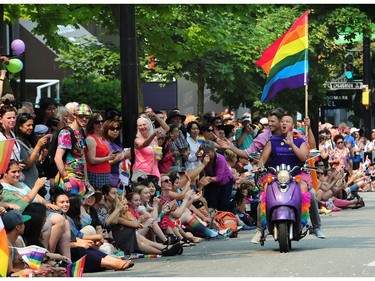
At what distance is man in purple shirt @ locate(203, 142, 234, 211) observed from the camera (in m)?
22.7

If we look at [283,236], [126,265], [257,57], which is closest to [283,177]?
[283,236]

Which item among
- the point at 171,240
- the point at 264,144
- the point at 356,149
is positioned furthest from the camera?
the point at 356,149

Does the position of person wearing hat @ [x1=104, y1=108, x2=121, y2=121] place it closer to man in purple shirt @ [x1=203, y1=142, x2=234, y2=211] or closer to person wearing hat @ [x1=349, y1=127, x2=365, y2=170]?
man in purple shirt @ [x1=203, y1=142, x2=234, y2=211]

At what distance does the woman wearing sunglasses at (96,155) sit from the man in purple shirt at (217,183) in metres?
4.86

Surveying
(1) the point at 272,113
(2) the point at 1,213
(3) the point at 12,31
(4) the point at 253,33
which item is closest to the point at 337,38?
(4) the point at 253,33

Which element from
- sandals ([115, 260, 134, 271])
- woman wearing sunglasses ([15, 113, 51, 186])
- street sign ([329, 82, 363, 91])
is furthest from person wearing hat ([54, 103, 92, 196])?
street sign ([329, 82, 363, 91])

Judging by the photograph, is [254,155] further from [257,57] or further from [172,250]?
[257,57]

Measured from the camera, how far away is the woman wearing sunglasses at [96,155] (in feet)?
57.9

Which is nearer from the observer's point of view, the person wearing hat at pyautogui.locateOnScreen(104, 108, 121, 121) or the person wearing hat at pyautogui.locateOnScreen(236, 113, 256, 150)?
the person wearing hat at pyautogui.locateOnScreen(104, 108, 121, 121)

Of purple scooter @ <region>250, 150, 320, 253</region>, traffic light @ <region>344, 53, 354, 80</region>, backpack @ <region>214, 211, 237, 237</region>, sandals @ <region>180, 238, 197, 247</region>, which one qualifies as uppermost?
traffic light @ <region>344, 53, 354, 80</region>

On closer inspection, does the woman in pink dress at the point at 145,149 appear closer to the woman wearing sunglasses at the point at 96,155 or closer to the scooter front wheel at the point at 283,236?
the woman wearing sunglasses at the point at 96,155

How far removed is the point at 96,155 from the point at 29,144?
1839 millimetres

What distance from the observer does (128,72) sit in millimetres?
19422

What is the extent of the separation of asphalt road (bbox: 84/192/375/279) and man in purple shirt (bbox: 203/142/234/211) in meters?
1.79
